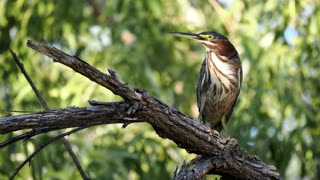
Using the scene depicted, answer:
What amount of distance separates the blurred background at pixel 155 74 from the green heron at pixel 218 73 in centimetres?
69

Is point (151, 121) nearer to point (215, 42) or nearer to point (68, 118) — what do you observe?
point (68, 118)

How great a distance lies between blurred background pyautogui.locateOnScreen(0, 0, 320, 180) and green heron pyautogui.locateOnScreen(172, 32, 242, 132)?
27.0 inches

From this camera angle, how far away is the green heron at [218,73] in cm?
398

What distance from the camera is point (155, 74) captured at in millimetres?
5941

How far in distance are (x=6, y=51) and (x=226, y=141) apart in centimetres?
333

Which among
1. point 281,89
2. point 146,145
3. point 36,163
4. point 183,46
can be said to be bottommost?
point 36,163

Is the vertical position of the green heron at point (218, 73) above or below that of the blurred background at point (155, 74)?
below

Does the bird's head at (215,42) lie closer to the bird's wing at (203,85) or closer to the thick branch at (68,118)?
the bird's wing at (203,85)

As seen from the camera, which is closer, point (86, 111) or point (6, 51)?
point (86, 111)

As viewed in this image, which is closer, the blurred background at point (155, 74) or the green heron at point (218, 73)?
the green heron at point (218, 73)

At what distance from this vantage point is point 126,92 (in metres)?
2.21

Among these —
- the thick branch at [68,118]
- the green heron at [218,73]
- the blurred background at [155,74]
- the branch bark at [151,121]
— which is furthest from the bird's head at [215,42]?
the thick branch at [68,118]

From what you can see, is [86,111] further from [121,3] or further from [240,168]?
[121,3]

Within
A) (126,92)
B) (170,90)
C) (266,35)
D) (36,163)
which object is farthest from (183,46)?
(126,92)
